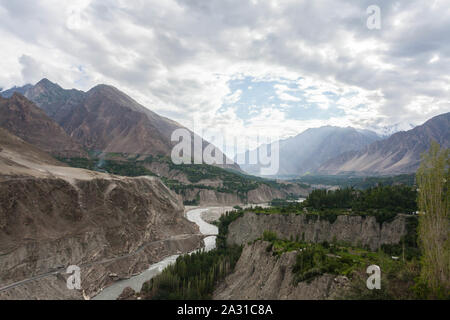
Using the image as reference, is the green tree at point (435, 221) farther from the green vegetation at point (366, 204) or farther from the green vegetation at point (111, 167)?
the green vegetation at point (111, 167)

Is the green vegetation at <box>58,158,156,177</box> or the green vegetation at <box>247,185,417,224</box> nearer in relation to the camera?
the green vegetation at <box>247,185,417,224</box>

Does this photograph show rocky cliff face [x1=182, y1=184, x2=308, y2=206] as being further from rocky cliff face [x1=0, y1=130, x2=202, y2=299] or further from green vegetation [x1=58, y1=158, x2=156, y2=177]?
rocky cliff face [x1=0, y1=130, x2=202, y2=299]

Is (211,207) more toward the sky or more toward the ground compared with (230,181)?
more toward the ground

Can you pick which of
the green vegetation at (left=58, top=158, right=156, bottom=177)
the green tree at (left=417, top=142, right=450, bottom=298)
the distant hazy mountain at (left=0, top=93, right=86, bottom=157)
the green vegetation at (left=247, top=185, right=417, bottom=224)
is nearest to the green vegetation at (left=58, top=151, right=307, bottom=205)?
the green vegetation at (left=58, top=158, right=156, bottom=177)

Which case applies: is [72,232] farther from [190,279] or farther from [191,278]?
[191,278]
